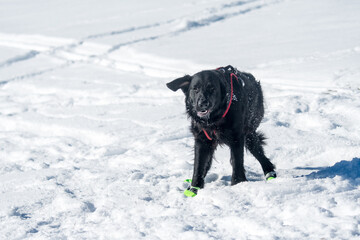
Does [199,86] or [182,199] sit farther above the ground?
[199,86]

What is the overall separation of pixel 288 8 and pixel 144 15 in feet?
14.5

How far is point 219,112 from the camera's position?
340cm

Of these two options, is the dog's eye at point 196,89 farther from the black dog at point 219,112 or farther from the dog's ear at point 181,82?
the dog's ear at point 181,82

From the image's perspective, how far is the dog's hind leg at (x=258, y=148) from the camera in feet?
12.9

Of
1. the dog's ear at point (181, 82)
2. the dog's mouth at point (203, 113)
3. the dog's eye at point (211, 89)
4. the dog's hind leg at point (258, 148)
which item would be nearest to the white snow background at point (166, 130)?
the dog's hind leg at point (258, 148)

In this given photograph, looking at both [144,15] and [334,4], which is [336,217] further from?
[144,15]

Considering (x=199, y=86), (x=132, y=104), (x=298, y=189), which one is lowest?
(x=132, y=104)

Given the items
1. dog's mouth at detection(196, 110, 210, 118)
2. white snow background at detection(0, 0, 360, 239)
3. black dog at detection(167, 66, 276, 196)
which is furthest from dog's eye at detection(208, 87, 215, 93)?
white snow background at detection(0, 0, 360, 239)

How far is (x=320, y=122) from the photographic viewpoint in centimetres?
508

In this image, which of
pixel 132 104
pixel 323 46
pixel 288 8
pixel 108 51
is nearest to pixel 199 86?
pixel 132 104

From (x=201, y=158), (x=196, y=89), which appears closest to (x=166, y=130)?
(x=201, y=158)

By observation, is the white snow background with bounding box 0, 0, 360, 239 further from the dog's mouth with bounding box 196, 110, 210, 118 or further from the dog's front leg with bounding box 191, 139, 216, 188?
the dog's mouth with bounding box 196, 110, 210, 118

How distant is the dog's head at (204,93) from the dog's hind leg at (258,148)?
0.77 m

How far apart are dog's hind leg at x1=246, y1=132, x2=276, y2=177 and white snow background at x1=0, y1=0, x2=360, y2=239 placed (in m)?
0.14
